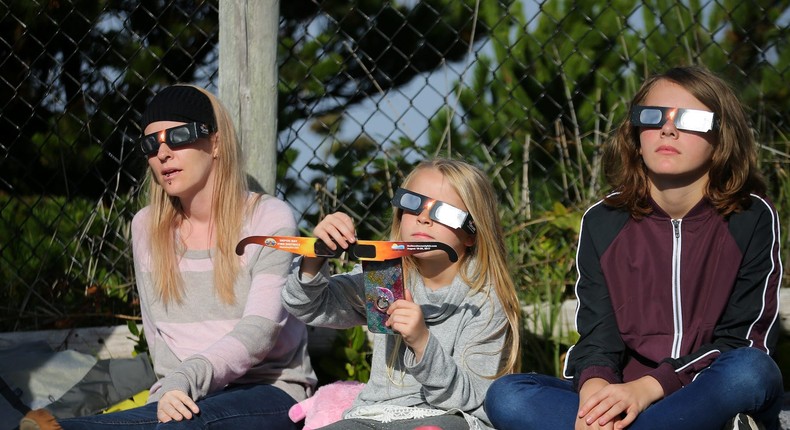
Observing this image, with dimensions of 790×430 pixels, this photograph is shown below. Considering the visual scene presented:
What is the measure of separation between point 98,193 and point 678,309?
9.83 ft

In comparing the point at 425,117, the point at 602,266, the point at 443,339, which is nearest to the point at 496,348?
the point at 443,339

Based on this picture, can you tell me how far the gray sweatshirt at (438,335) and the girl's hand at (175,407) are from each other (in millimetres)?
397

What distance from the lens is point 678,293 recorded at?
2.91 m

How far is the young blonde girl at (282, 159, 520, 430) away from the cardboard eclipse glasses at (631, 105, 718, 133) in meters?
0.53

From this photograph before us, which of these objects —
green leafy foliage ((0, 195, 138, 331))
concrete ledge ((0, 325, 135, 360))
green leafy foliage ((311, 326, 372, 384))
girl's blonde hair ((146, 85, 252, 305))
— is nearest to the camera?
girl's blonde hair ((146, 85, 252, 305))

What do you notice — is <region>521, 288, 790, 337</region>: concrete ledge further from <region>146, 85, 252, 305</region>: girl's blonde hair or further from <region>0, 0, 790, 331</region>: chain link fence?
<region>146, 85, 252, 305</region>: girl's blonde hair

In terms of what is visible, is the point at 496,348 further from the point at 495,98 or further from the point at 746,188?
the point at 495,98

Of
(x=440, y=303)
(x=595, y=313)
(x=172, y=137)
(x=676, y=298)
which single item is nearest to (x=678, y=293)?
(x=676, y=298)

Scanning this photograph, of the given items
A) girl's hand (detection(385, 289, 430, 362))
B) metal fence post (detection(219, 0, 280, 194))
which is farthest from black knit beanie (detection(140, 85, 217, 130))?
girl's hand (detection(385, 289, 430, 362))

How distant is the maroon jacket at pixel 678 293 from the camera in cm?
285

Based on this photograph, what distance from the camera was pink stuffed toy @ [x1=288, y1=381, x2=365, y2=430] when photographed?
3.12m

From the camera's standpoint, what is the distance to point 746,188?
2.97m

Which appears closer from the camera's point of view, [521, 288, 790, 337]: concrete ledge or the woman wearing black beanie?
the woman wearing black beanie

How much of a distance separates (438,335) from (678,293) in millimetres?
706
